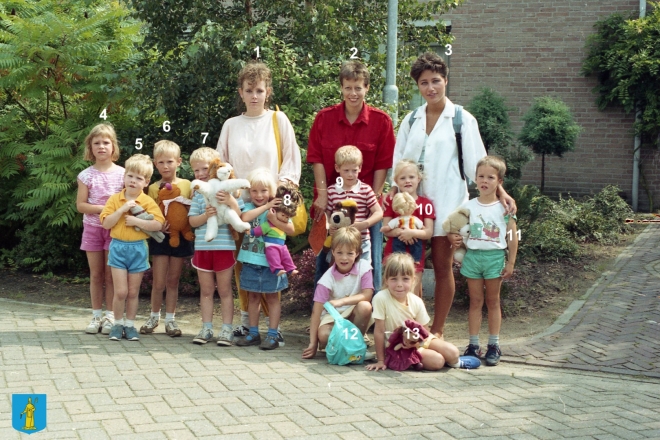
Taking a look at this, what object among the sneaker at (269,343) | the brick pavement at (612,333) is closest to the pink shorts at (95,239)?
the sneaker at (269,343)

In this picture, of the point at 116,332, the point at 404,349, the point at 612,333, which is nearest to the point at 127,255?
the point at 116,332

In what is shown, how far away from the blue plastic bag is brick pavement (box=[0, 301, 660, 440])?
0.31 feet

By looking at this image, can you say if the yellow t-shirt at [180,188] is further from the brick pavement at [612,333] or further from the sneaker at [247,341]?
the brick pavement at [612,333]

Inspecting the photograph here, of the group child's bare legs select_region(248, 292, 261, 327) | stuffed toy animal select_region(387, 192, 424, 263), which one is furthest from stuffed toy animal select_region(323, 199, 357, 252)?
child's bare legs select_region(248, 292, 261, 327)

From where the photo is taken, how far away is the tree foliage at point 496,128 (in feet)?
43.3

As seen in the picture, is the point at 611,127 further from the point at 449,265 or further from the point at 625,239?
the point at 449,265

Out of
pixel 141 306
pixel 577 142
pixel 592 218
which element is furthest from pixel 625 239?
pixel 141 306

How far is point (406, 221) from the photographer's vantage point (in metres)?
6.38

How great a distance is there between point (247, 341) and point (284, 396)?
147 cm

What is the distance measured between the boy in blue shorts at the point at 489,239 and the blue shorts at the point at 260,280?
4.70ft

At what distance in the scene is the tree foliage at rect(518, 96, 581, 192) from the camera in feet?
44.3

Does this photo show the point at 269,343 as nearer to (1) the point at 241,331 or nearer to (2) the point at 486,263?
(1) the point at 241,331

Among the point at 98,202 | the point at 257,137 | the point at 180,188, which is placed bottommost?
the point at 98,202

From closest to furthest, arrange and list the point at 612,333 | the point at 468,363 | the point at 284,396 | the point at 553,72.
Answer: the point at 284,396 → the point at 468,363 → the point at 612,333 → the point at 553,72
